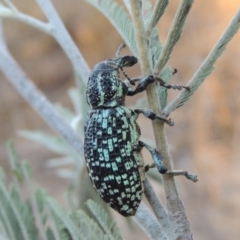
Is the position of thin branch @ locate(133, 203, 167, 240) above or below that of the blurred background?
above

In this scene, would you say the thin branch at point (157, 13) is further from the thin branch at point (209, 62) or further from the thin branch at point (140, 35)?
the thin branch at point (209, 62)

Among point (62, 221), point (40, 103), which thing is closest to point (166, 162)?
point (62, 221)

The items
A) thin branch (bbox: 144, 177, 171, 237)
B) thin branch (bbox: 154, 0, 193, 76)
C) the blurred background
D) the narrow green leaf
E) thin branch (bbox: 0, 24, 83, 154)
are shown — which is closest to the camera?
thin branch (bbox: 154, 0, 193, 76)

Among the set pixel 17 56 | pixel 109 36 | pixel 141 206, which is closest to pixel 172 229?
pixel 141 206

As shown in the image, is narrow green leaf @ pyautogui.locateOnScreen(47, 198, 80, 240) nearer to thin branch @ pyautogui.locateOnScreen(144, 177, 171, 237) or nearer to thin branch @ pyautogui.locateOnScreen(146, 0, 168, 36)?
thin branch @ pyautogui.locateOnScreen(144, 177, 171, 237)

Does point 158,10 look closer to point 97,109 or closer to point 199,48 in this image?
point 97,109

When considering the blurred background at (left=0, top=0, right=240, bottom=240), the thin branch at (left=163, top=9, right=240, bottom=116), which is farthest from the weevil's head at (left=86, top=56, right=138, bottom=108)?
the blurred background at (left=0, top=0, right=240, bottom=240)
